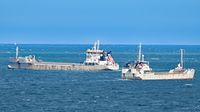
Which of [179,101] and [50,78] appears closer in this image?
[179,101]

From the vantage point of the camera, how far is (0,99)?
97.1 metres

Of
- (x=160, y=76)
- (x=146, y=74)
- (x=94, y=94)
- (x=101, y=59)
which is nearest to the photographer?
(x=94, y=94)

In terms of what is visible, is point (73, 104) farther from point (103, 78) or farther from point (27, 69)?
point (27, 69)

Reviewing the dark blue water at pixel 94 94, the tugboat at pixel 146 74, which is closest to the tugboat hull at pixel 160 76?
the tugboat at pixel 146 74

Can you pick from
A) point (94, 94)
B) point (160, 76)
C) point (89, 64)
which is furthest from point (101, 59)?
point (94, 94)

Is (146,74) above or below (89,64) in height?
below

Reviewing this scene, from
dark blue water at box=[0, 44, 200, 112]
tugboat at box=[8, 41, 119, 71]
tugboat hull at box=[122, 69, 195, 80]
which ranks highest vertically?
tugboat at box=[8, 41, 119, 71]

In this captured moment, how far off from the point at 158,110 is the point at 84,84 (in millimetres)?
39725

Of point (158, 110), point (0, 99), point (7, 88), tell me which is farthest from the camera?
point (7, 88)

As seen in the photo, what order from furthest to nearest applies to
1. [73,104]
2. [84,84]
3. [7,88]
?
1. [84,84]
2. [7,88]
3. [73,104]

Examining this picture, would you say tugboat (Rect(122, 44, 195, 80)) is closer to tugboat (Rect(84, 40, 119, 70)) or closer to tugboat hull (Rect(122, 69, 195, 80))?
tugboat hull (Rect(122, 69, 195, 80))

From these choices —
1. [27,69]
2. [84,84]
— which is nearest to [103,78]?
[84,84]

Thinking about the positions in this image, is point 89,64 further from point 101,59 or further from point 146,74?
point 146,74

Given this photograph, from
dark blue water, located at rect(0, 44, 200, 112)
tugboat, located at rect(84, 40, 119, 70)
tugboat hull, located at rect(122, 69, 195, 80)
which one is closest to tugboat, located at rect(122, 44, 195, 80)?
tugboat hull, located at rect(122, 69, 195, 80)
